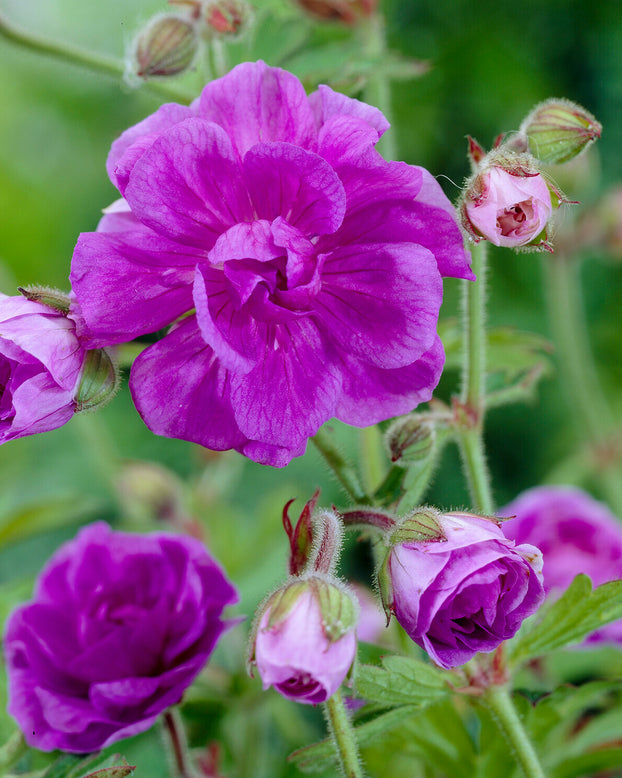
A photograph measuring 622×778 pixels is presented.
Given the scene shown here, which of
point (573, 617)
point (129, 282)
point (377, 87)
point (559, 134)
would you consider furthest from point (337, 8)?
point (573, 617)

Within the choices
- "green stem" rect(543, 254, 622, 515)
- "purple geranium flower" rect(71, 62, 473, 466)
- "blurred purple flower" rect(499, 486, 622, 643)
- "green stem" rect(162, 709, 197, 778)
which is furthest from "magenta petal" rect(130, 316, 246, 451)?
"green stem" rect(543, 254, 622, 515)

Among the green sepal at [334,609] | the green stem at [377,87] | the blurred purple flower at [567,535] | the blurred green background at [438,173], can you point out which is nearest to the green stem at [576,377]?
the blurred green background at [438,173]

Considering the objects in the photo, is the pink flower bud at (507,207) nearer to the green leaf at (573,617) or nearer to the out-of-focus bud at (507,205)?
the out-of-focus bud at (507,205)

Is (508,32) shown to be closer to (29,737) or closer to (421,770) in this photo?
(421,770)

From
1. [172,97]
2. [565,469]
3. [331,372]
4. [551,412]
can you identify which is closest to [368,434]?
[331,372]

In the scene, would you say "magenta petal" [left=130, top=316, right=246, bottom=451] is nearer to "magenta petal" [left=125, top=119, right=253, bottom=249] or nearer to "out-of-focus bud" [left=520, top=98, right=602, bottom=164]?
"magenta petal" [left=125, top=119, right=253, bottom=249]

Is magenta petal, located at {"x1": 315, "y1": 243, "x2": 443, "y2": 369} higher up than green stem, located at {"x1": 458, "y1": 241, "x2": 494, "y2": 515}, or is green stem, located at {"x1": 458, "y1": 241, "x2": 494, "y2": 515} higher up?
magenta petal, located at {"x1": 315, "y1": 243, "x2": 443, "y2": 369}
